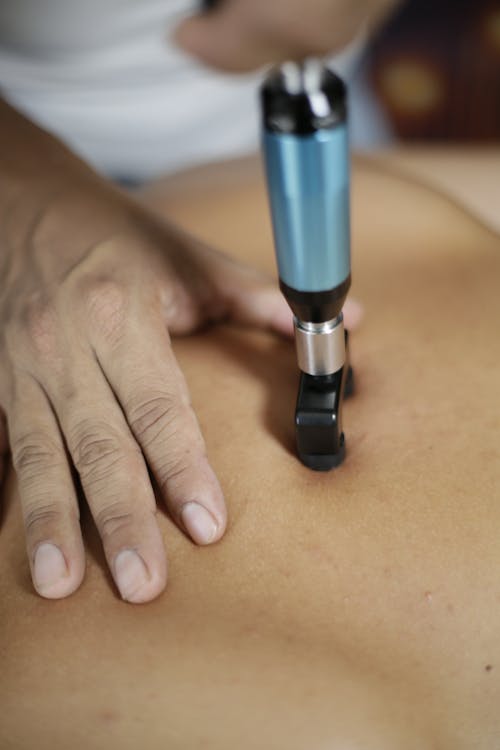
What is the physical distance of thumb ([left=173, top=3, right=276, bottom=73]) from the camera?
1486mm

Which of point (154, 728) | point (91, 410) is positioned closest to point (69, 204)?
point (91, 410)

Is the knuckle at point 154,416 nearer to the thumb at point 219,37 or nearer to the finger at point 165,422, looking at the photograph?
the finger at point 165,422

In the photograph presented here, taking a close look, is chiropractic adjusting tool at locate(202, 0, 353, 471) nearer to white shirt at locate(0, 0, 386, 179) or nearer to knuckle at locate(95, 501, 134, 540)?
knuckle at locate(95, 501, 134, 540)

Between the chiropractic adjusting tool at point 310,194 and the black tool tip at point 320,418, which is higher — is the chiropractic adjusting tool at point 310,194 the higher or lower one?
the higher one

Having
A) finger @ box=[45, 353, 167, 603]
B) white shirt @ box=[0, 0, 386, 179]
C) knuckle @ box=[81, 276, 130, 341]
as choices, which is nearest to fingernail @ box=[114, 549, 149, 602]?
finger @ box=[45, 353, 167, 603]

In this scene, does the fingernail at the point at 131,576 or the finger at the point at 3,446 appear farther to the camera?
the finger at the point at 3,446

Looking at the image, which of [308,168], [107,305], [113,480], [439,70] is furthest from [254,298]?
[439,70]

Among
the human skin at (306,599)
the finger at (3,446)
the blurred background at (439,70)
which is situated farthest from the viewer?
the blurred background at (439,70)

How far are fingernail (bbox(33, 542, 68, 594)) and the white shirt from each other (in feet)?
3.24

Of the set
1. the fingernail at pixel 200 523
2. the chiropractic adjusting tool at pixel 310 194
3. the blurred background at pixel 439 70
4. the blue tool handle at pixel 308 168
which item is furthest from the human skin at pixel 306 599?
the blurred background at pixel 439 70

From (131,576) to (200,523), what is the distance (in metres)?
0.08

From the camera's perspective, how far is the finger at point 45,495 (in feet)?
2.30

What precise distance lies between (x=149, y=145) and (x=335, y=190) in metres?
1.14

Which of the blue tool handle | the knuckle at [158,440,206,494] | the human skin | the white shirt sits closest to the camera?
the blue tool handle
